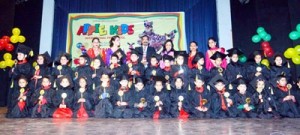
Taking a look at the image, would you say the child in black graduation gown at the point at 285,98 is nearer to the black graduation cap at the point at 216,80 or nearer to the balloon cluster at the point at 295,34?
the black graduation cap at the point at 216,80

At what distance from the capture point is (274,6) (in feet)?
21.2

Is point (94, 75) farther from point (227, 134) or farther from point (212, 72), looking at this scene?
point (227, 134)

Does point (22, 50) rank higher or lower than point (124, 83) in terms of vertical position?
higher

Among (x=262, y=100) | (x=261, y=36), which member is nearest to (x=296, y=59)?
(x=261, y=36)

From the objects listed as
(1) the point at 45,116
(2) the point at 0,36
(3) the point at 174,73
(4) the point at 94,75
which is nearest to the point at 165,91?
(3) the point at 174,73

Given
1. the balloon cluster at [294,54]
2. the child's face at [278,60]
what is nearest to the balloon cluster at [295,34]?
the balloon cluster at [294,54]

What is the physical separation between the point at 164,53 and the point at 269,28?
2.70 metres

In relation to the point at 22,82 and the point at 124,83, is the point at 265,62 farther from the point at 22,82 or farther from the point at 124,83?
the point at 22,82

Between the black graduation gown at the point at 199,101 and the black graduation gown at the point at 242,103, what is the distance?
0.44 meters

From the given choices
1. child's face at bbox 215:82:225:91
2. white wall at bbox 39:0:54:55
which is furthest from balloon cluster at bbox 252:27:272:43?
white wall at bbox 39:0:54:55

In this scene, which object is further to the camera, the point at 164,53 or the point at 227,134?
the point at 164,53

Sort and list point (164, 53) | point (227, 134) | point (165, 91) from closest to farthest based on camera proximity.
A: point (227, 134) → point (165, 91) → point (164, 53)

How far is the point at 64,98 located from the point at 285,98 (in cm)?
360

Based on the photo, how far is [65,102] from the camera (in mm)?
4562
